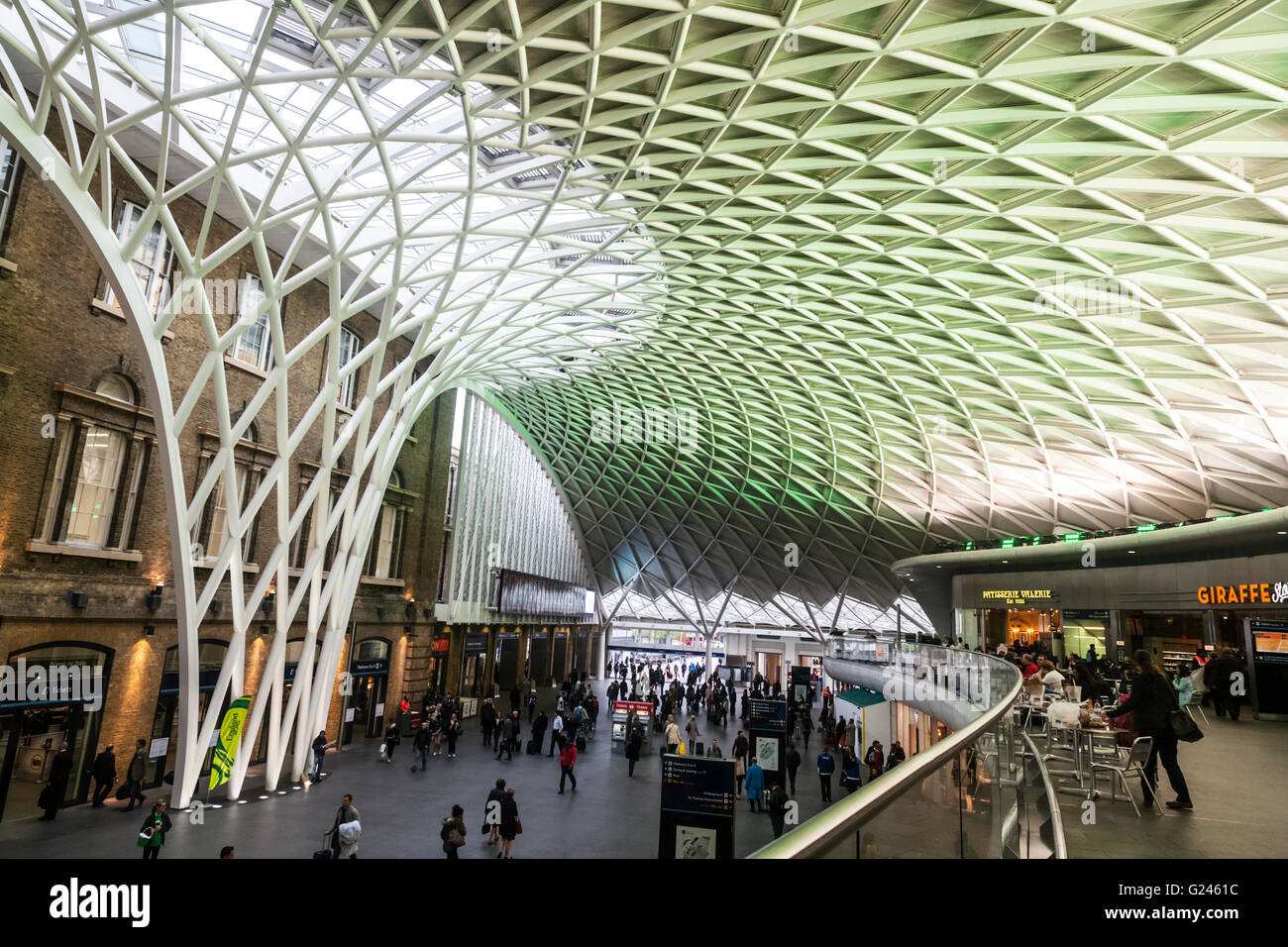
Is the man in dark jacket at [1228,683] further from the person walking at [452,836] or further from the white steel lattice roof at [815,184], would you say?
the person walking at [452,836]

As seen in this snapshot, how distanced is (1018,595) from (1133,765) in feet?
110

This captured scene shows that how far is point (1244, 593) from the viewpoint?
2627 cm

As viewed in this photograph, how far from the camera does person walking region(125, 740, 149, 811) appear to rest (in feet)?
61.6

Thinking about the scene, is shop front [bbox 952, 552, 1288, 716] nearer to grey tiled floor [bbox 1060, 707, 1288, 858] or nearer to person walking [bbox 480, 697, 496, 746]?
grey tiled floor [bbox 1060, 707, 1288, 858]

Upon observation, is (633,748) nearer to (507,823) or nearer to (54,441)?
(507,823)

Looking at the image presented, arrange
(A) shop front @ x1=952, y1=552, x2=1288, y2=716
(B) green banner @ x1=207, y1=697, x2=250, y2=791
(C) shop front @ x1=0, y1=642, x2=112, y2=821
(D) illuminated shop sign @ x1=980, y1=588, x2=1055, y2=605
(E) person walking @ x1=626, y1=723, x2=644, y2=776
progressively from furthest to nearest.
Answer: (D) illuminated shop sign @ x1=980, y1=588, x2=1055, y2=605 → (E) person walking @ x1=626, y1=723, x2=644, y2=776 → (A) shop front @ x1=952, y1=552, x2=1288, y2=716 → (B) green banner @ x1=207, y1=697, x2=250, y2=791 → (C) shop front @ x1=0, y1=642, x2=112, y2=821

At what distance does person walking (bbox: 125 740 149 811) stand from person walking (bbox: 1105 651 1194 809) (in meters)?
22.1

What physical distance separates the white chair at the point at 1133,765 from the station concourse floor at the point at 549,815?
26 cm

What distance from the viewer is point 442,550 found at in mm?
40812

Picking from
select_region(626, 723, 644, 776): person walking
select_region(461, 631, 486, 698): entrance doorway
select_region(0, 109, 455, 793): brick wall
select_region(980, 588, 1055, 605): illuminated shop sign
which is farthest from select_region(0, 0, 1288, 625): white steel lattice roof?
select_region(461, 631, 486, 698): entrance doorway

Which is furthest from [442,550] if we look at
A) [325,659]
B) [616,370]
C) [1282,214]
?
[1282,214]
